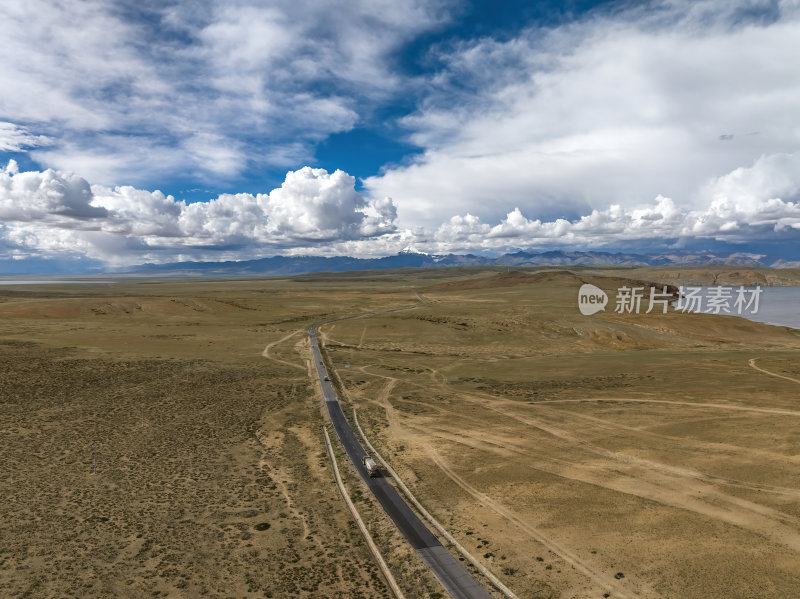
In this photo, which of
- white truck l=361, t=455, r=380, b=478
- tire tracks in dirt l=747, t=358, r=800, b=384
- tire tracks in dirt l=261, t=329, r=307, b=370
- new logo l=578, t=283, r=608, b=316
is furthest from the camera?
new logo l=578, t=283, r=608, b=316

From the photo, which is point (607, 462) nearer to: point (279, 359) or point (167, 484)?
point (167, 484)

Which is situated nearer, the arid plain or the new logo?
the arid plain

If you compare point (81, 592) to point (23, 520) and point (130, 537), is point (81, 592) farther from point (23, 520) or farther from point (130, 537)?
point (23, 520)

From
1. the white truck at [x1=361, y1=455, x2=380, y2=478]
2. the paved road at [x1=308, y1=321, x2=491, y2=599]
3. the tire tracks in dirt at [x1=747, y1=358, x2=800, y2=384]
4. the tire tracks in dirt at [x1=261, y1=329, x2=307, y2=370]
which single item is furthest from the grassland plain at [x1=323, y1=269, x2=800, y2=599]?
the tire tracks in dirt at [x1=261, y1=329, x2=307, y2=370]

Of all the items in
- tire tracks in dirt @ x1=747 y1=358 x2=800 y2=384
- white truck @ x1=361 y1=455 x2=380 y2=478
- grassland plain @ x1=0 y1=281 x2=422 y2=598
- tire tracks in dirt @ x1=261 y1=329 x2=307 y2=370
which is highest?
tire tracks in dirt @ x1=747 y1=358 x2=800 y2=384

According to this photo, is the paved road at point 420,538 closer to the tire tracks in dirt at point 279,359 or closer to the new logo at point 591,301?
the tire tracks in dirt at point 279,359

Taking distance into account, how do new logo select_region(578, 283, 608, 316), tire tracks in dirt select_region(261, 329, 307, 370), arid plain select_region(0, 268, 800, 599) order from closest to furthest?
1. arid plain select_region(0, 268, 800, 599)
2. tire tracks in dirt select_region(261, 329, 307, 370)
3. new logo select_region(578, 283, 608, 316)

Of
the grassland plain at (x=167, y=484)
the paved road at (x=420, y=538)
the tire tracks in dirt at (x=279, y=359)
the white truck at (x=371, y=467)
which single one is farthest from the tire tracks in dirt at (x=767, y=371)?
the tire tracks in dirt at (x=279, y=359)

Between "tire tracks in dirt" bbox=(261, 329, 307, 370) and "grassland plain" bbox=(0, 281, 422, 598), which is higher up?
"grassland plain" bbox=(0, 281, 422, 598)

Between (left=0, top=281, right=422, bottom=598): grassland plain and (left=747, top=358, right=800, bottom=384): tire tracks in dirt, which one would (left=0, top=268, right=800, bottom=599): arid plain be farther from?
(left=747, top=358, right=800, bottom=384): tire tracks in dirt

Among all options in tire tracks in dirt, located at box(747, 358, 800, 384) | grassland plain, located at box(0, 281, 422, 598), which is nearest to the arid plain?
grassland plain, located at box(0, 281, 422, 598)
